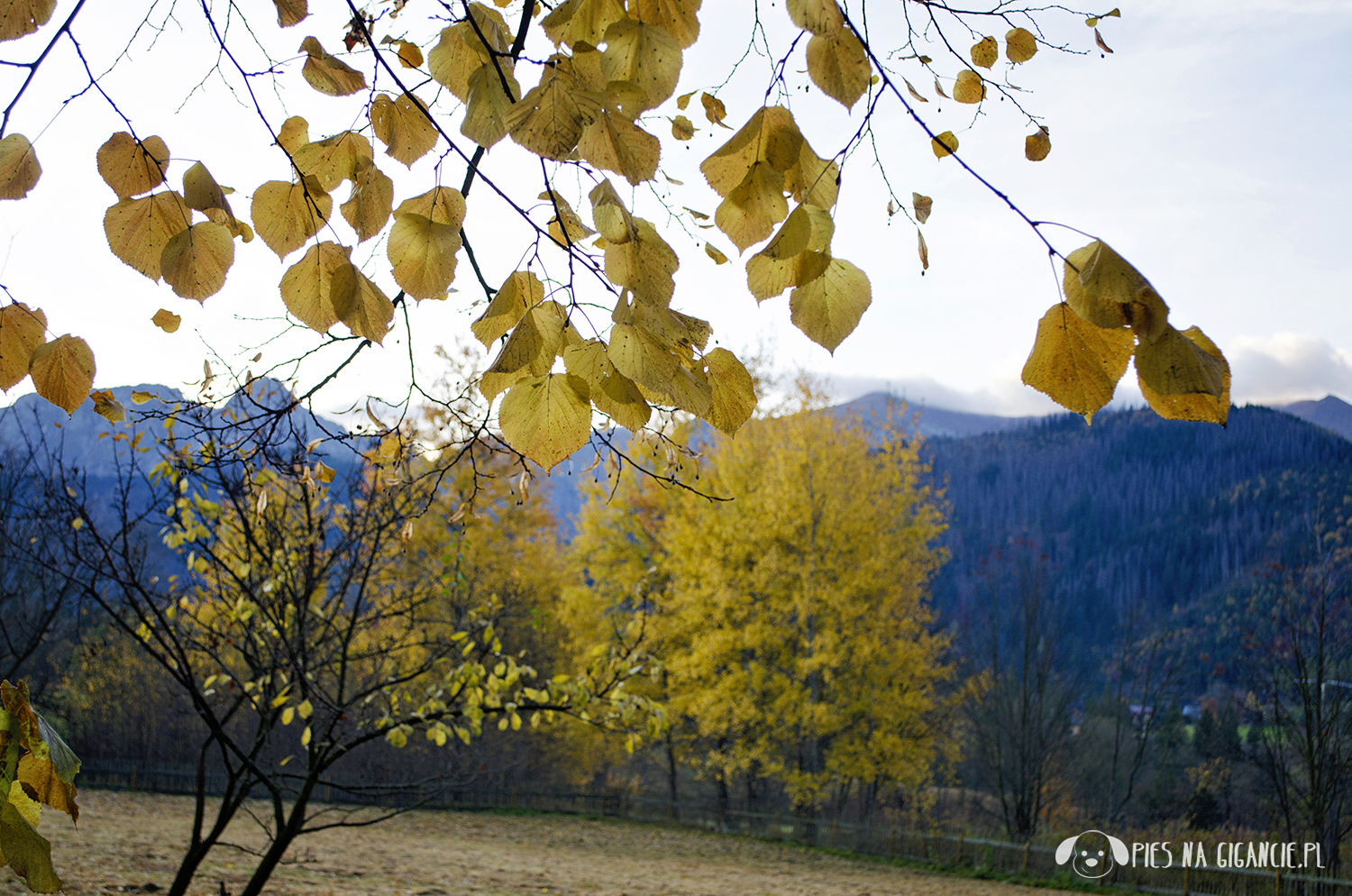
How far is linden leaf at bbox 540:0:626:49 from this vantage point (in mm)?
869

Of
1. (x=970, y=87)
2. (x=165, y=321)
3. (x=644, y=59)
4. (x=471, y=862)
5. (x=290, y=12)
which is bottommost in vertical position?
(x=471, y=862)

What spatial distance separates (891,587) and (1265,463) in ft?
184

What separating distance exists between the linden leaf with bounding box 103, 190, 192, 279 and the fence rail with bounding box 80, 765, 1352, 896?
753cm

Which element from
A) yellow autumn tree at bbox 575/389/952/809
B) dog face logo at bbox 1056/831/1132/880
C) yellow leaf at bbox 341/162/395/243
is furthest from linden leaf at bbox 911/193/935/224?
dog face logo at bbox 1056/831/1132/880

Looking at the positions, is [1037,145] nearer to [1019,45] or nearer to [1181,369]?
[1019,45]

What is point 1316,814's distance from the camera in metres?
9.86

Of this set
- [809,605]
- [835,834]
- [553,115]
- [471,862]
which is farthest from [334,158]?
[835,834]

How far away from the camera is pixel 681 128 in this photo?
1412 millimetres

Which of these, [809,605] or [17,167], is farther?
[809,605]

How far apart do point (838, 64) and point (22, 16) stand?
0.94 m

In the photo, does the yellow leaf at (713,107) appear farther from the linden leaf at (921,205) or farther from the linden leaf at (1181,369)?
the linden leaf at (1181,369)

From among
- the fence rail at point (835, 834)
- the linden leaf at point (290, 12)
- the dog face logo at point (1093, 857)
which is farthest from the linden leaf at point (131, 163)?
the dog face logo at point (1093, 857)

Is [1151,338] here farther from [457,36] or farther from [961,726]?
[961,726]

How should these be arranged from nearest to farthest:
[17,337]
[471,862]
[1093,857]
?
[17,337], [471,862], [1093,857]
